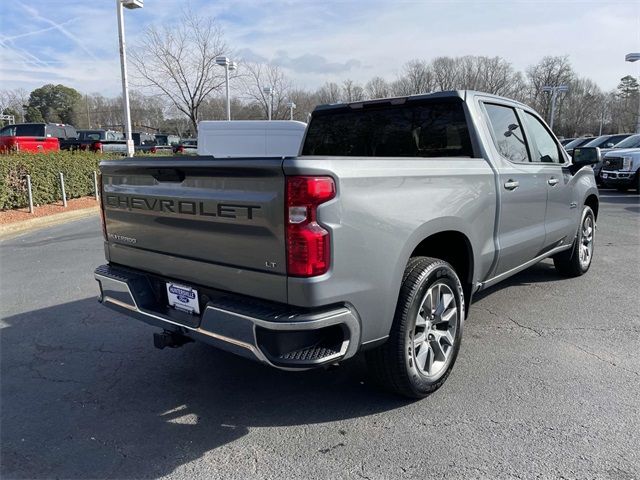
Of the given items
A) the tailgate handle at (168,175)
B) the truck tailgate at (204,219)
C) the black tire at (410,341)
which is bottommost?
the black tire at (410,341)

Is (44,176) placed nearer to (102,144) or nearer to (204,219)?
(204,219)

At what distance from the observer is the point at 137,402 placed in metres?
3.16

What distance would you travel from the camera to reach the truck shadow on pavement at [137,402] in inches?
103

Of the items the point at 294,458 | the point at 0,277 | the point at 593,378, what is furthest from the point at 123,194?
the point at 0,277

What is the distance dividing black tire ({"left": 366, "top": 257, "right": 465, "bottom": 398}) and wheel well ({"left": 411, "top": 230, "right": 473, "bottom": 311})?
0.25 meters

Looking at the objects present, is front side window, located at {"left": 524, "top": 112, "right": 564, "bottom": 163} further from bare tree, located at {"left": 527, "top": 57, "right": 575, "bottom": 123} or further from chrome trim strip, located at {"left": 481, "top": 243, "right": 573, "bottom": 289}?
bare tree, located at {"left": 527, "top": 57, "right": 575, "bottom": 123}

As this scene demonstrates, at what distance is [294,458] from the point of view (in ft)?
8.47

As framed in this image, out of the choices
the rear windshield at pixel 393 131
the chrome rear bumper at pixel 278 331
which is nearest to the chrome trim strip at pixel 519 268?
the rear windshield at pixel 393 131

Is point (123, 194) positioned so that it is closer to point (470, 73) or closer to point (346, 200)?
point (346, 200)

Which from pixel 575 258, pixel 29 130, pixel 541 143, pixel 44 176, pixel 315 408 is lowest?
pixel 315 408

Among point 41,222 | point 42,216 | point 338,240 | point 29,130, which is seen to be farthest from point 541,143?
point 29,130

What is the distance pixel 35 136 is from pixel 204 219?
23553 mm

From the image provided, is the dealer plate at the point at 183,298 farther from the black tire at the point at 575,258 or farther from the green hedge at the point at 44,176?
the green hedge at the point at 44,176

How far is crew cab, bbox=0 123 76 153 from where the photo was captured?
1920cm
